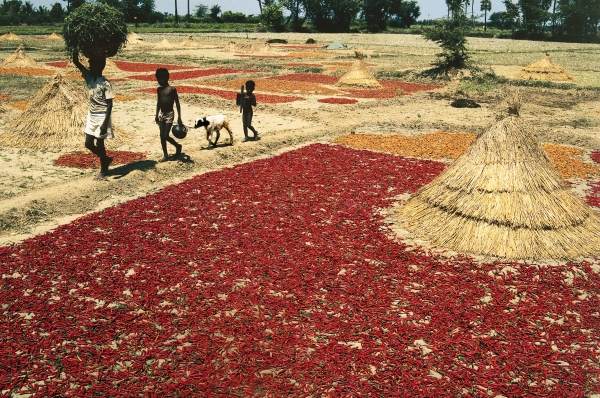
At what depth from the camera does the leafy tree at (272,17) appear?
109 meters

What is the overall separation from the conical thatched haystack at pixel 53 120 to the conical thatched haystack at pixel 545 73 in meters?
32.8

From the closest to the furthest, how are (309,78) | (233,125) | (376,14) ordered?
(233,125) < (309,78) < (376,14)

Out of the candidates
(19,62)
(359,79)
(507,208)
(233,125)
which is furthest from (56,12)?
(507,208)

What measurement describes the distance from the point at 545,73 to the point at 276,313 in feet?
125

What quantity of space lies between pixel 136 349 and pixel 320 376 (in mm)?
2224

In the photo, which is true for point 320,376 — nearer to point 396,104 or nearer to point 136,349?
point 136,349

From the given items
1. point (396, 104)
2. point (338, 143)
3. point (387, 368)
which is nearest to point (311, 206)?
point (387, 368)

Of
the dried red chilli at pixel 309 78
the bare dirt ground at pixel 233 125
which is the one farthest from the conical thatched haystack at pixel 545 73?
the dried red chilli at pixel 309 78

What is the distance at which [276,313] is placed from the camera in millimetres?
6754

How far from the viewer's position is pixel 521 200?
884 centimetres

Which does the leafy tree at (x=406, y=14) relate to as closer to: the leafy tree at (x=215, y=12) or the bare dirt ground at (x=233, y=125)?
the leafy tree at (x=215, y=12)

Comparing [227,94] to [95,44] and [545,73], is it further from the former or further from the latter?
[545,73]

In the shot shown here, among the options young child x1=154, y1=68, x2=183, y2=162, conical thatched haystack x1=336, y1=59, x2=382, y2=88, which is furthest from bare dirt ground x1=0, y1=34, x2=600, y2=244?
conical thatched haystack x1=336, y1=59, x2=382, y2=88

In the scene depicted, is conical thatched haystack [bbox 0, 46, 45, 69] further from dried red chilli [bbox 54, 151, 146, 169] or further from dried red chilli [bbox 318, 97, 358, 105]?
dried red chilli [bbox 54, 151, 146, 169]
